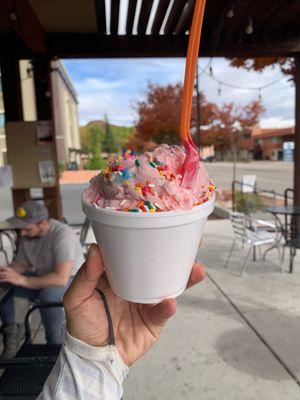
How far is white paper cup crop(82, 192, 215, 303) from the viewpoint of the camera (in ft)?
2.63

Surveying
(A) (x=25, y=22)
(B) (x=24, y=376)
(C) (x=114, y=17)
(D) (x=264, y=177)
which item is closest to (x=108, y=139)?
(D) (x=264, y=177)

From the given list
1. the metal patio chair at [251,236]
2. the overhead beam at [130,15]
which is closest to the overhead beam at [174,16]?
the overhead beam at [130,15]

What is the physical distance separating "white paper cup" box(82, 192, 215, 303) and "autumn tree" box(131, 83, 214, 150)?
1040 centimetres

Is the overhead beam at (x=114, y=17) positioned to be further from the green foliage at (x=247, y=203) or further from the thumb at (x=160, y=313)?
the green foliage at (x=247, y=203)

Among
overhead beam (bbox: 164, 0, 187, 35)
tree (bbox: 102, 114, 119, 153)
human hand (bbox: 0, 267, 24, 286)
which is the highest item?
tree (bbox: 102, 114, 119, 153)

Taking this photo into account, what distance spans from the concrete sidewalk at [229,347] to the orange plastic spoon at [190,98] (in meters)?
1.87

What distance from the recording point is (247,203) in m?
7.50

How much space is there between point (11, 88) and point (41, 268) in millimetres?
2779

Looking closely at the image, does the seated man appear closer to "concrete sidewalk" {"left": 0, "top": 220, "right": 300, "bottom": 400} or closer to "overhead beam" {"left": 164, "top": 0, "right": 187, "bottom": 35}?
"concrete sidewalk" {"left": 0, "top": 220, "right": 300, "bottom": 400}

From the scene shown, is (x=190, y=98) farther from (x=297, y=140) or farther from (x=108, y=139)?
(x=108, y=139)

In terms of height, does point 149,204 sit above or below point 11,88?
below

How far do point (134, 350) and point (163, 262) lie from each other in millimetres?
339

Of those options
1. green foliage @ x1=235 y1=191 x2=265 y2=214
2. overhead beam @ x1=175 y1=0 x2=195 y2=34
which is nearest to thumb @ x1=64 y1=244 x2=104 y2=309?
overhead beam @ x1=175 y1=0 x2=195 y2=34

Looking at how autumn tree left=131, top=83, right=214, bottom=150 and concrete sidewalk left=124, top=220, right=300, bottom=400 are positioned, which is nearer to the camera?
concrete sidewalk left=124, top=220, right=300, bottom=400
